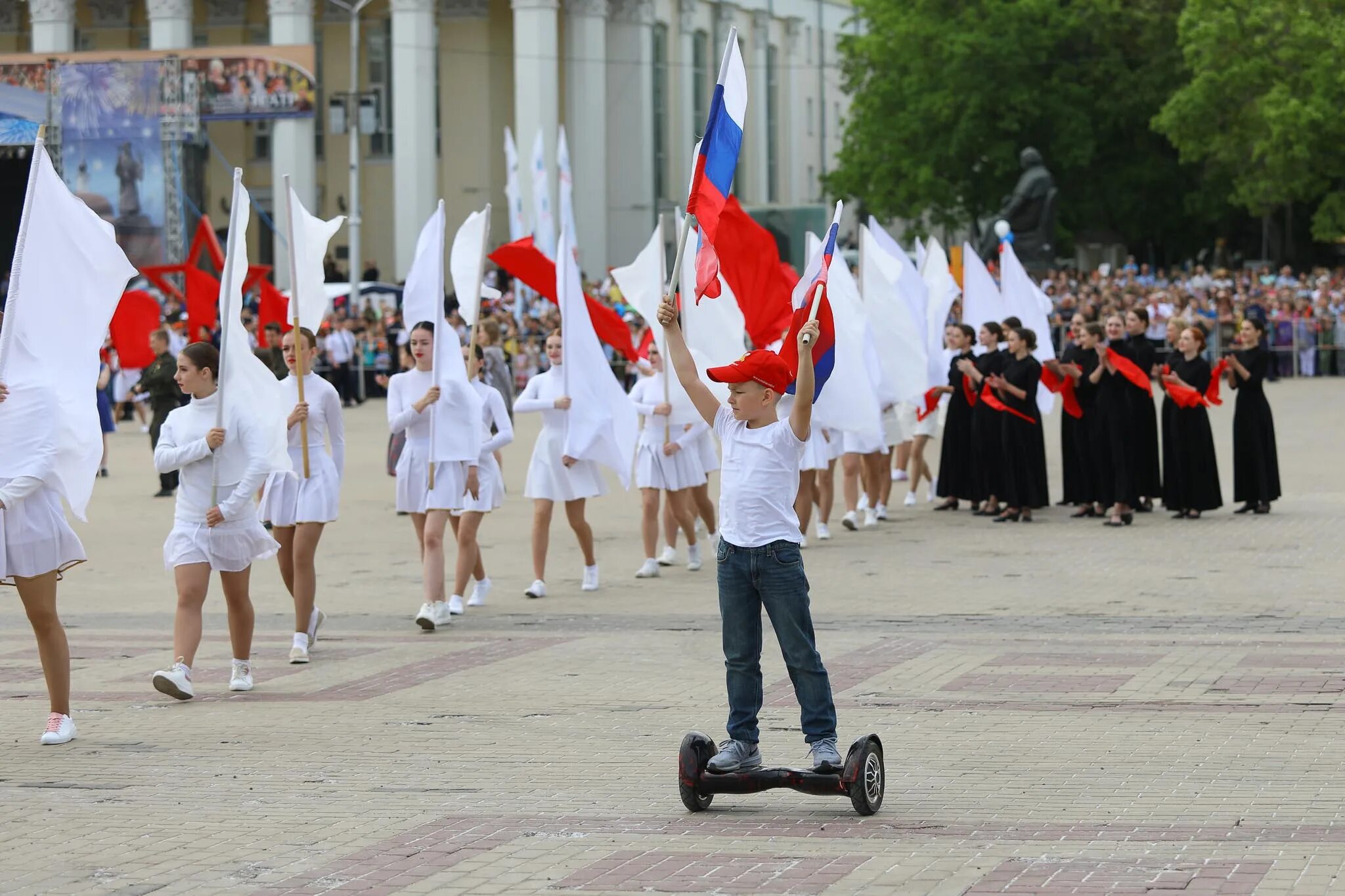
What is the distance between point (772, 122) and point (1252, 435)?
Answer: 65.1m

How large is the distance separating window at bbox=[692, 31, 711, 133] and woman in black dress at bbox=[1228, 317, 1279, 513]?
55.2 metres

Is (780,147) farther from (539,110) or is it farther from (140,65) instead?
(140,65)

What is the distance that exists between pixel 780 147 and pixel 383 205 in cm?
2199

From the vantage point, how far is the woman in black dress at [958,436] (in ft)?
66.2

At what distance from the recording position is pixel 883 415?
65.6ft

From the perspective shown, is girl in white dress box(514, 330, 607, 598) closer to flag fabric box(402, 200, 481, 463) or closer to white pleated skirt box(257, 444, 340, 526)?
flag fabric box(402, 200, 481, 463)

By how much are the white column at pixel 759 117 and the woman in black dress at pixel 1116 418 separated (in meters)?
60.7

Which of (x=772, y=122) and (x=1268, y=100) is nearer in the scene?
(x=1268, y=100)

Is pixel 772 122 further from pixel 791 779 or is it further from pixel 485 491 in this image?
pixel 791 779

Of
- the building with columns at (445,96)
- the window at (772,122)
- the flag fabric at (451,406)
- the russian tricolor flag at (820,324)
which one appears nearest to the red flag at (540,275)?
the flag fabric at (451,406)

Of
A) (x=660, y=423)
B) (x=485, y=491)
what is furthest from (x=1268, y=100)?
(x=485, y=491)

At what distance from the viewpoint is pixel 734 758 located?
7.61 metres

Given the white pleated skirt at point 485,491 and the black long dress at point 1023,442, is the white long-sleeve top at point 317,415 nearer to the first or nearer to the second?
the white pleated skirt at point 485,491

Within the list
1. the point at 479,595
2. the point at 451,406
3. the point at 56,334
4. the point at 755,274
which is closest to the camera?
the point at 56,334
